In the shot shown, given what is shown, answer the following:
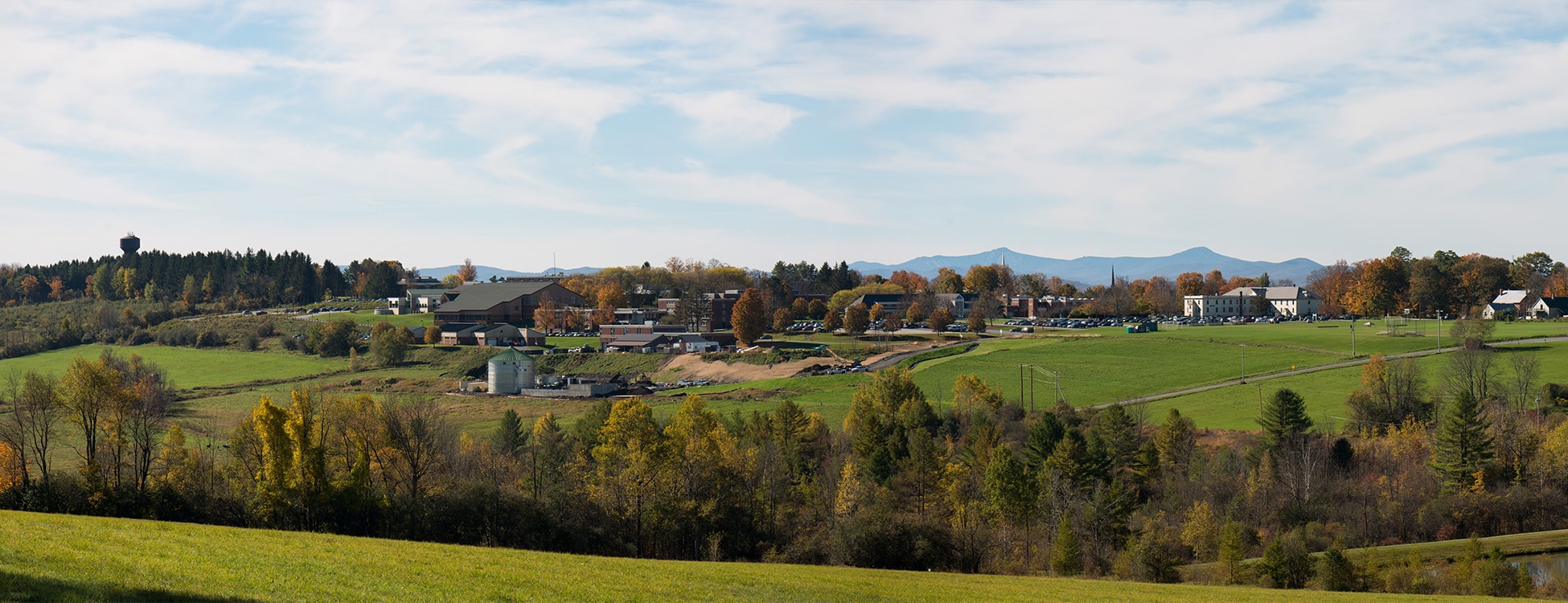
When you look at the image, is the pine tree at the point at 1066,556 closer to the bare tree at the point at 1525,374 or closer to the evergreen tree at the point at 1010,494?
the evergreen tree at the point at 1010,494

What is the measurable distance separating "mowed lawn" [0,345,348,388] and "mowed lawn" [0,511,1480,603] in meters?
93.7

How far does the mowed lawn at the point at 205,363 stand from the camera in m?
107

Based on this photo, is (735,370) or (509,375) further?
(735,370)

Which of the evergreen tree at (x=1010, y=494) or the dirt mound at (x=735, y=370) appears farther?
the dirt mound at (x=735, y=370)

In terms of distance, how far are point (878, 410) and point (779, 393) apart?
19436 millimetres

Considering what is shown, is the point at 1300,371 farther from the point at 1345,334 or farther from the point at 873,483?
the point at 873,483

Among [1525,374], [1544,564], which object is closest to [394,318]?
[1525,374]

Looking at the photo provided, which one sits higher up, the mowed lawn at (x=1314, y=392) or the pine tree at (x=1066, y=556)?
the mowed lawn at (x=1314, y=392)

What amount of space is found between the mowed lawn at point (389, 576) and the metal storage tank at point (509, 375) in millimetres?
73416

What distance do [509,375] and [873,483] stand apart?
187 ft

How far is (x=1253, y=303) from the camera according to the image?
571 feet

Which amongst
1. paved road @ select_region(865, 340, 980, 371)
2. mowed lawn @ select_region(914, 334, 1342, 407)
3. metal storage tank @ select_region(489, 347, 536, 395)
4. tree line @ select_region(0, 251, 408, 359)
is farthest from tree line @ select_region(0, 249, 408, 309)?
mowed lawn @ select_region(914, 334, 1342, 407)

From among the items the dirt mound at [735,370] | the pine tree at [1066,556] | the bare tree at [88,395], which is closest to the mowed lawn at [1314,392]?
the pine tree at [1066,556]

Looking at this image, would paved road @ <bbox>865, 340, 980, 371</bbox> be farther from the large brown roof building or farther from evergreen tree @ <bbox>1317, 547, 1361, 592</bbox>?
the large brown roof building
